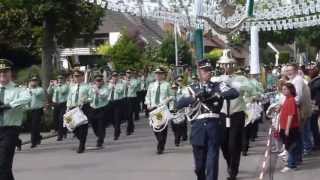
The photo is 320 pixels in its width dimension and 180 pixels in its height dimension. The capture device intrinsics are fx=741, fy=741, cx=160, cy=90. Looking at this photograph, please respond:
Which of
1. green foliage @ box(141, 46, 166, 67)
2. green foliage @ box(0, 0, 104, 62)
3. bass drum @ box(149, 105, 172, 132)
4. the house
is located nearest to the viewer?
bass drum @ box(149, 105, 172, 132)

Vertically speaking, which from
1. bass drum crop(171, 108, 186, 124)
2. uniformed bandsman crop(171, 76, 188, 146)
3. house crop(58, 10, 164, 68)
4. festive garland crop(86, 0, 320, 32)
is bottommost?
uniformed bandsman crop(171, 76, 188, 146)

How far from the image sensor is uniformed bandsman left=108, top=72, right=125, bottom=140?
20.4 metres

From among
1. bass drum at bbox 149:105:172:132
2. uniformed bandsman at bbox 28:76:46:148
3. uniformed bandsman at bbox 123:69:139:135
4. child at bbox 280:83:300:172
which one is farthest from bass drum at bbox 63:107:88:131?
child at bbox 280:83:300:172

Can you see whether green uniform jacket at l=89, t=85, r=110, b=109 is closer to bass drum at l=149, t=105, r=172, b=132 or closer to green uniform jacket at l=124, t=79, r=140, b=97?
bass drum at l=149, t=105, r=172, b=132

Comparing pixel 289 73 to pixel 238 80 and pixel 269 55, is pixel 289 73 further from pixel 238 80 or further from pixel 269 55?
pixel 269 55

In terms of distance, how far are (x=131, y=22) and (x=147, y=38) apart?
8.32 ft

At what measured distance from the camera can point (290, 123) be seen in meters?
12.7

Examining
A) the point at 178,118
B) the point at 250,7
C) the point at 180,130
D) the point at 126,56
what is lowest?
the point at 180,130

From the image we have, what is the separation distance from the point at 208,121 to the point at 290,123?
307cm

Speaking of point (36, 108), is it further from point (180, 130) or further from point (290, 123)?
point (290, 123)

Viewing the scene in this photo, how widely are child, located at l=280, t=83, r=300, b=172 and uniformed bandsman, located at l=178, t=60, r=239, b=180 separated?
283 centimetres

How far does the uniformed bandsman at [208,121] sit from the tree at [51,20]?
13.9 metres

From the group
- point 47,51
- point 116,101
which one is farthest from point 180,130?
point 47,51

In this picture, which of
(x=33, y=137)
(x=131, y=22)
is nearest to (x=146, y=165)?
(x=33, y=137)
